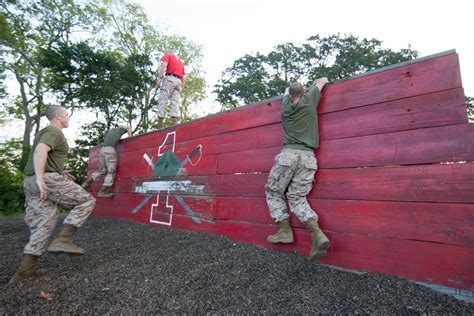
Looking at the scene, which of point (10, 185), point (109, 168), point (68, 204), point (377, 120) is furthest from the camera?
point (10, 185)

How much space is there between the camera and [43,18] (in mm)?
15227

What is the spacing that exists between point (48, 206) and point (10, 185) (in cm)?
942

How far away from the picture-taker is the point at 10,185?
9812mm

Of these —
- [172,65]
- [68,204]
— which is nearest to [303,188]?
[68,204]

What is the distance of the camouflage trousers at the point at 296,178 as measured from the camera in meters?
2.61

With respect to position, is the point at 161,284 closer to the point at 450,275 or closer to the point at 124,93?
the point at 450,275

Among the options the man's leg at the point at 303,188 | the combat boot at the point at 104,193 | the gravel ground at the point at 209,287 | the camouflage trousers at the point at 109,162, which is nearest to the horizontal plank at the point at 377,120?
the man's leg at the point at 303,188

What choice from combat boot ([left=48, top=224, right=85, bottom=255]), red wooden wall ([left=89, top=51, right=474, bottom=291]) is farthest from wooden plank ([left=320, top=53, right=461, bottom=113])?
combat boot ([left=48, top=224, right=85, bottom=255])

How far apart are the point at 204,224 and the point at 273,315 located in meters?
2.20

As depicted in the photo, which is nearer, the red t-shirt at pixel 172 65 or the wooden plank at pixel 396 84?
the wooden plank at pixel 396 84

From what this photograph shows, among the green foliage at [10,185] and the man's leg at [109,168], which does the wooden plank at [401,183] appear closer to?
the man's leg at [109,168]

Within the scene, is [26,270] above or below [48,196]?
below

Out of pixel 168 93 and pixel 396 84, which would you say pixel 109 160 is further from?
pixel 396 84

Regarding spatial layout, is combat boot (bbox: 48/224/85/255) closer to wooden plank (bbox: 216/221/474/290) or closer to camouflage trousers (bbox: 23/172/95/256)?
camouflage trousers (bbox: 23/172/95/256)
